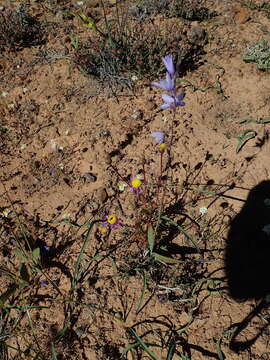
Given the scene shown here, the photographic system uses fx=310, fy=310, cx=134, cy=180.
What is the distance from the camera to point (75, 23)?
3.89 metres

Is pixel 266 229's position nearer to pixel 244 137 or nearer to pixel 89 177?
pixel 244 137

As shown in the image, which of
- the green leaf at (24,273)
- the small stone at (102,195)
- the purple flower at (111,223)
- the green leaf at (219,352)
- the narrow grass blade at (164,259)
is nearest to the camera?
the green leaf at (219,352)

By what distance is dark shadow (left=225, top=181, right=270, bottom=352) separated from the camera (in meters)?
1.91

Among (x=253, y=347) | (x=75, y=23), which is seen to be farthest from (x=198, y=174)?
(x=75, y=23)

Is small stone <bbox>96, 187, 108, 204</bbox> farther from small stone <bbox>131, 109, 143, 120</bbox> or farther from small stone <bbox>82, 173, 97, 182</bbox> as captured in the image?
small stone <bbox>131, 109, 143, 120</bbox>

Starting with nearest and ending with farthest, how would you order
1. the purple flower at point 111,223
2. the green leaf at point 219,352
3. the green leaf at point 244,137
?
the green leaf at point 219,352 < the purple flower at point 111,223 < the green leaf at point 244,137

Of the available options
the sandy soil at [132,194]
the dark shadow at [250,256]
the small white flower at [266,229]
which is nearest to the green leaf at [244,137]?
the sandy soil at [132,194]

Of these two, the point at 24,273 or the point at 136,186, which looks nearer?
the point at 24,273

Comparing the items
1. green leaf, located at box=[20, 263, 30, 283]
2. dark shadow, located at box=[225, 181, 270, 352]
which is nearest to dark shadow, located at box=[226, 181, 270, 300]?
dark shadow, located at box=[225, 181, 270, 352]

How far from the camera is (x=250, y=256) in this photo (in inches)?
82.8

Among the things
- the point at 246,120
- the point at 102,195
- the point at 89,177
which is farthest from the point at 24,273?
the point at 246,120

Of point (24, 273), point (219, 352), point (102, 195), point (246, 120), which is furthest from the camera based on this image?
point (246, 120)

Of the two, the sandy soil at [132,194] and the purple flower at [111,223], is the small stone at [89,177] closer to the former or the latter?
the sandy soil at [132,194]

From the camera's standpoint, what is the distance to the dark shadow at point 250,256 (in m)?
1.91
